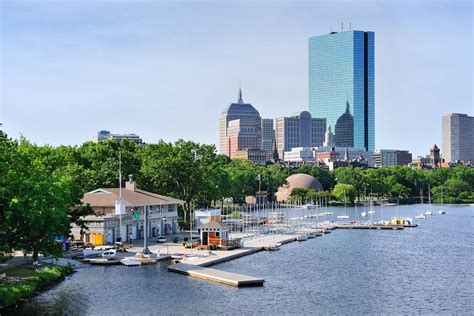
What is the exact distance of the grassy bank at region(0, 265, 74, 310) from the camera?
5362 centimetres

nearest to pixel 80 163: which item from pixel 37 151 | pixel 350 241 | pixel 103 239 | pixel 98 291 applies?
pixel 37 151

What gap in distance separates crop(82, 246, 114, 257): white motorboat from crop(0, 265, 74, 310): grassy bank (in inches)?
330

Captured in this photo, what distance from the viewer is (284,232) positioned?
119 m

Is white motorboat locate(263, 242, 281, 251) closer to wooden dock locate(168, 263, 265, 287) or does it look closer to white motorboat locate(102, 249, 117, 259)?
wooden dock locate(168, 263, 265, 287)

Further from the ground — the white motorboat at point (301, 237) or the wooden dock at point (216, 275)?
the white motorboat at point (301, 237)

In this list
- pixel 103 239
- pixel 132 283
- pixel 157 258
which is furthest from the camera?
pixel 103 239

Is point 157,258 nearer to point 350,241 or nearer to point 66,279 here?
point 66,279

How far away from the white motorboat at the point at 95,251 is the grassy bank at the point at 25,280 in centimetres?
839

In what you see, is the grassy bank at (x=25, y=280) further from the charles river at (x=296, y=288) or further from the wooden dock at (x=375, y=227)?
the wooden dock at (x=375, y=227)

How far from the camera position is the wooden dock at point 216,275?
209 feet

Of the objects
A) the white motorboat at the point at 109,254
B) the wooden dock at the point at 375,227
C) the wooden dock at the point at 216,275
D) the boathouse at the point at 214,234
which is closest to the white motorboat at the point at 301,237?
the boathouse at the point at 214,234

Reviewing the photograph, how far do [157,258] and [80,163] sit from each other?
47.1 m

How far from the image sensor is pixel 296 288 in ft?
207

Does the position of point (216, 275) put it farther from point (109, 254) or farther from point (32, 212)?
point (32, 212)
